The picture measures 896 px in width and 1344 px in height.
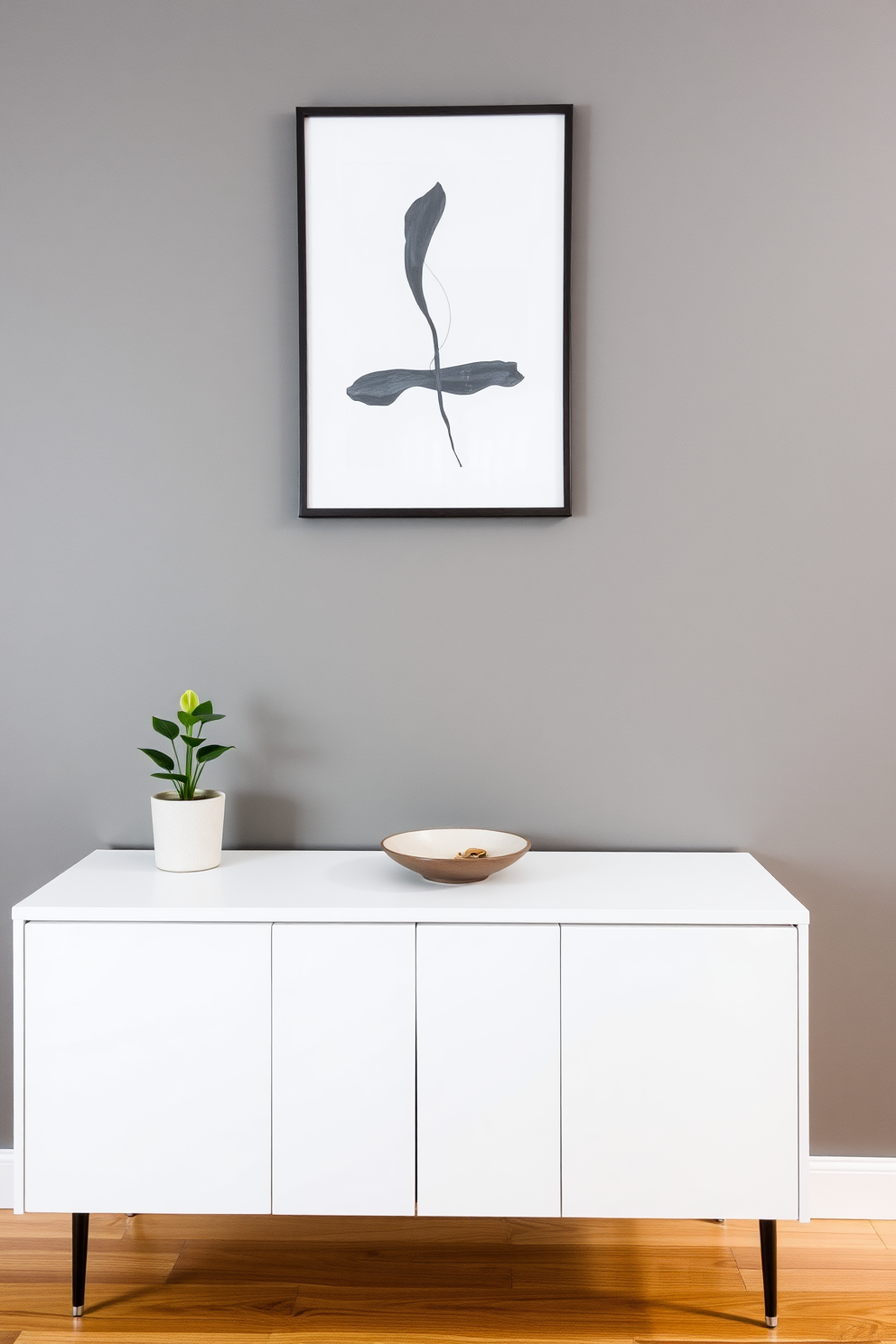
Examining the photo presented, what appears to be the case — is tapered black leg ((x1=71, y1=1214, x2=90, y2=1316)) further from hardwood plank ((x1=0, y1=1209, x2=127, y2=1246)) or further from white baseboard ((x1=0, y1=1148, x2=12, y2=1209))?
white baseboard ((x1=0, y1=1148, x2=12, y2=1209))

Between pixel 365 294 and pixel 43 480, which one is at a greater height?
pixel 365 294

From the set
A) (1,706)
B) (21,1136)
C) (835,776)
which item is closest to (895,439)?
(835,776)

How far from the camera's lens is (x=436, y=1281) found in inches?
66.9

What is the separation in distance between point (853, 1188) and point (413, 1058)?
997 mm

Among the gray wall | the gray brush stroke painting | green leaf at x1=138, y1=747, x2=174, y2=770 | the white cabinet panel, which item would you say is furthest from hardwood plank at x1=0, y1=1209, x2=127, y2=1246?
the gray brush stroke painting

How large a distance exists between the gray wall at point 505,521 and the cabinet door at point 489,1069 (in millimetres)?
399

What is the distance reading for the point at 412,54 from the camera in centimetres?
182

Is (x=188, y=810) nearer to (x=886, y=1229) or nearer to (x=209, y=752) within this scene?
(x=209, y=752)

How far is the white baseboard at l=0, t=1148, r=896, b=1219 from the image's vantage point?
73.7 inches

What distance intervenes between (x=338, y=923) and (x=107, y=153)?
152cm

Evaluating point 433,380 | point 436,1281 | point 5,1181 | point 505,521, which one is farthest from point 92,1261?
point 433,380

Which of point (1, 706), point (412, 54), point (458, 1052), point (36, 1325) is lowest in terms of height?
point (36, 1325)

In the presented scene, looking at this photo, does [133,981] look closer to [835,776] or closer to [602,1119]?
[602,1119]

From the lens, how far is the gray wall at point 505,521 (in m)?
1.82
